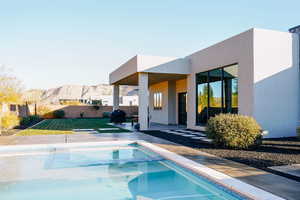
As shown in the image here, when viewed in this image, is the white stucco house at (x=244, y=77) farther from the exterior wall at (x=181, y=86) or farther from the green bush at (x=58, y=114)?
the green bush at (x=58, y=114)

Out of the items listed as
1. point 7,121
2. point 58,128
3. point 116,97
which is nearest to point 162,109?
point 116,97

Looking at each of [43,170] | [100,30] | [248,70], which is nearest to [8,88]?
[100,30]

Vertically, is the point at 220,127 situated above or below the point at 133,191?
above

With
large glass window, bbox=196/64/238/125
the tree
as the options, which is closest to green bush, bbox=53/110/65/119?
the tree

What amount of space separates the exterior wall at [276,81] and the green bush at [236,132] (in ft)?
6.43

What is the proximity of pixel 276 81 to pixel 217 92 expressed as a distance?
2.44 m

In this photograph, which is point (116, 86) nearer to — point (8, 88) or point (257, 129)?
point (8, 88)

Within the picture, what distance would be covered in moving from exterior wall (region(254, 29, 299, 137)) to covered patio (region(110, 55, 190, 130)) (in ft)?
14.0

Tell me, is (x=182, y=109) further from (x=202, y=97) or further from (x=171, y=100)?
(x=202, y=97)

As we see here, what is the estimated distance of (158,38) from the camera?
49.6 feet

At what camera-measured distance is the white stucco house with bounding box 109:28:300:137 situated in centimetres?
818

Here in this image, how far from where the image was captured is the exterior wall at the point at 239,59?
820 cm

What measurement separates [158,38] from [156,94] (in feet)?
14.5

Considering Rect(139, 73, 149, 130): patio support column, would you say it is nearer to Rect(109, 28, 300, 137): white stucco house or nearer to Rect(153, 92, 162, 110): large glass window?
Rect(109, 28, 300, 137): white stucco house
